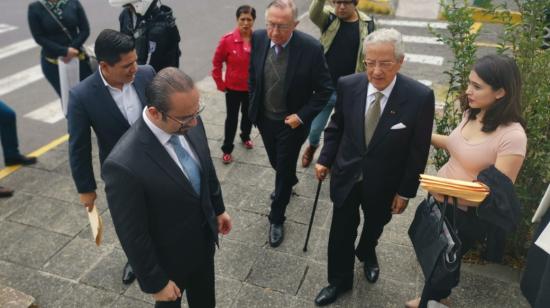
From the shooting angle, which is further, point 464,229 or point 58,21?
point 58,21

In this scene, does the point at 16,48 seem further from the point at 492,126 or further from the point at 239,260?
the point at 492,126

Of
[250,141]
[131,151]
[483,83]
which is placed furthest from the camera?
[250,141]

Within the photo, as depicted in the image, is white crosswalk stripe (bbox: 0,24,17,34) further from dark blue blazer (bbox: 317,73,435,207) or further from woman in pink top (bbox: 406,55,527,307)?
woman in pink top (bbox: 406,55,527,307)

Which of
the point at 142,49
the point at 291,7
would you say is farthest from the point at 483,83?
the point at 142,49

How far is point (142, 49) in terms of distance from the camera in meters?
4.68

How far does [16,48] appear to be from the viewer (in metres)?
9.96

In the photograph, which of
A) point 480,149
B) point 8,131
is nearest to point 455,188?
point 480,149

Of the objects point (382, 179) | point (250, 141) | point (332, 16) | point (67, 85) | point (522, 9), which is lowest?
point (250, 141)

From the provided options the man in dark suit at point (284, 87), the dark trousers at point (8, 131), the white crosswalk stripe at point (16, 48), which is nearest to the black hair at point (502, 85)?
the man in dark suit at point (284, 87)

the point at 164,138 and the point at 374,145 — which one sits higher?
the point at 164,138

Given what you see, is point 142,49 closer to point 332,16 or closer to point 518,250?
point 332,16

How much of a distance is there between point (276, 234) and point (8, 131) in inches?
139

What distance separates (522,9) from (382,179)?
77.7 inches

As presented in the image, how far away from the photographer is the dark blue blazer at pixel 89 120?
3.17 meters
